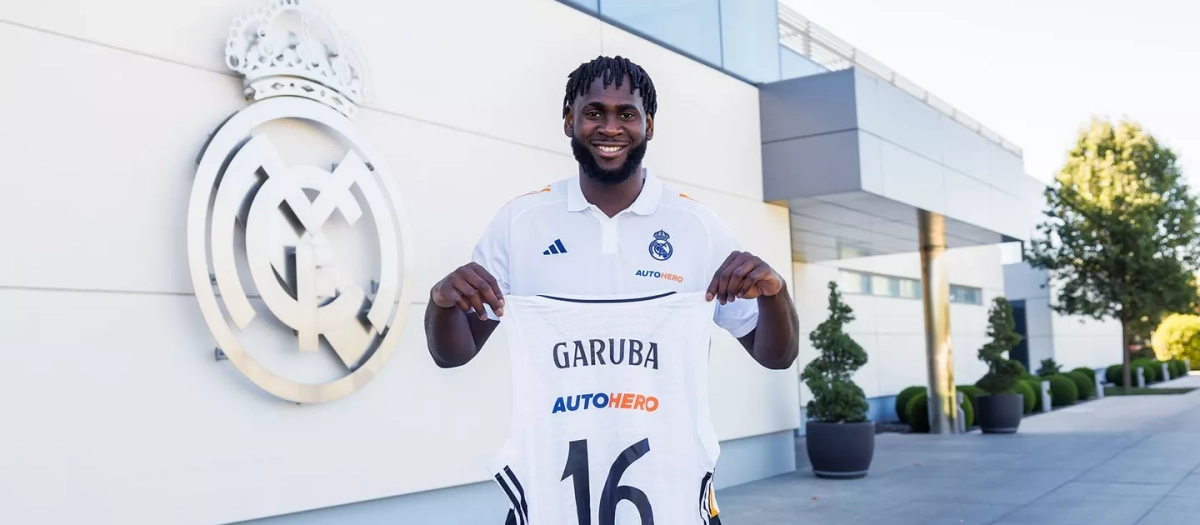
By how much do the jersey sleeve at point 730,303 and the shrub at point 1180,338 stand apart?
45754mm

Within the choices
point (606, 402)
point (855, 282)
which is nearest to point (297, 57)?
point (606, 402)

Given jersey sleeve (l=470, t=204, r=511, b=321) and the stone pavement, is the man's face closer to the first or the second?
jersey sleeve (l=470, t=204, r=511, b=321)

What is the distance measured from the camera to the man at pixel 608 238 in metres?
2.60

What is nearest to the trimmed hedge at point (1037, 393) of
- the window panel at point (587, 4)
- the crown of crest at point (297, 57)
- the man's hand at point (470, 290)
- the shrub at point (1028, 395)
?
the shrub at point (1028, 395)

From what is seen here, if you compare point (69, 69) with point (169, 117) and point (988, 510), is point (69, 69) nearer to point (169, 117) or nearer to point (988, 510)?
point (169, 117)

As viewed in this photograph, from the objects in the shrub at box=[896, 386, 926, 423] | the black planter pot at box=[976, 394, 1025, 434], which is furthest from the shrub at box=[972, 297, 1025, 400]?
the shrub at box=[896, 386, 926, 423]

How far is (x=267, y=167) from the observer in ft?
19.4

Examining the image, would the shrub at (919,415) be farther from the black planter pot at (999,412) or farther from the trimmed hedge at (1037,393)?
the trimmed hedge at (1037,393)

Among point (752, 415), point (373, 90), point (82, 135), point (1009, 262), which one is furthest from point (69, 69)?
point (1009, 262)

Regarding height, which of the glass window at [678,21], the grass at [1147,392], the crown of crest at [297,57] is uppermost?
the glass window at [678,21]

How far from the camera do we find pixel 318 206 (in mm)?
6219

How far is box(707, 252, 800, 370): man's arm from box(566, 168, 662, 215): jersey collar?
30cm

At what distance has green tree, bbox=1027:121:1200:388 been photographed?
26875 millimetres

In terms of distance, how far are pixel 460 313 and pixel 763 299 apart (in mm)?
779
